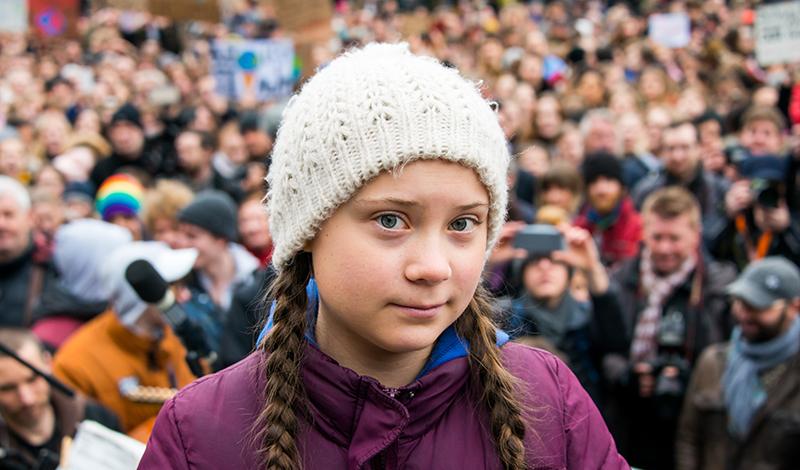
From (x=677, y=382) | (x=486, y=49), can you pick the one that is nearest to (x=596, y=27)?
(x=486, y=49)

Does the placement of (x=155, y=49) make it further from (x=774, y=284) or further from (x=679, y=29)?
(x=774, y=284)

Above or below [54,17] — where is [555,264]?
below

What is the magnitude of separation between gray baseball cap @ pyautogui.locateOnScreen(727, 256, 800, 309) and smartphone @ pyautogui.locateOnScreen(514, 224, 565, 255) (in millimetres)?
779

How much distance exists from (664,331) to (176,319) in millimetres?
2842

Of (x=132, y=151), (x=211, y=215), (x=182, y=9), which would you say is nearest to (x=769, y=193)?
(x=211, y=215)

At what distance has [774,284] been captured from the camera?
4.35 m

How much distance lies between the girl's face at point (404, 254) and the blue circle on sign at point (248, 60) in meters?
9.45

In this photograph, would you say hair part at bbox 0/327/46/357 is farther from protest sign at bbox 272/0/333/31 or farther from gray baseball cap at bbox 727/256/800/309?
protest sign at bbox 272/0/333/31

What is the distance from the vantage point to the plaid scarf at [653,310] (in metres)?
4.79

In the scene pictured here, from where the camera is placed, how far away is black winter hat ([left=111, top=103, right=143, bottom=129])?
9.12m

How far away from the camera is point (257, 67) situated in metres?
10.7

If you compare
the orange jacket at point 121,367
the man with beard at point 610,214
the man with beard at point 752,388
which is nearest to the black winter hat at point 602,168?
the man with beard at point 610,214

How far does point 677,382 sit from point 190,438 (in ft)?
11.2

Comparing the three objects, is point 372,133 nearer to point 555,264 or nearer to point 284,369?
point 284,369
